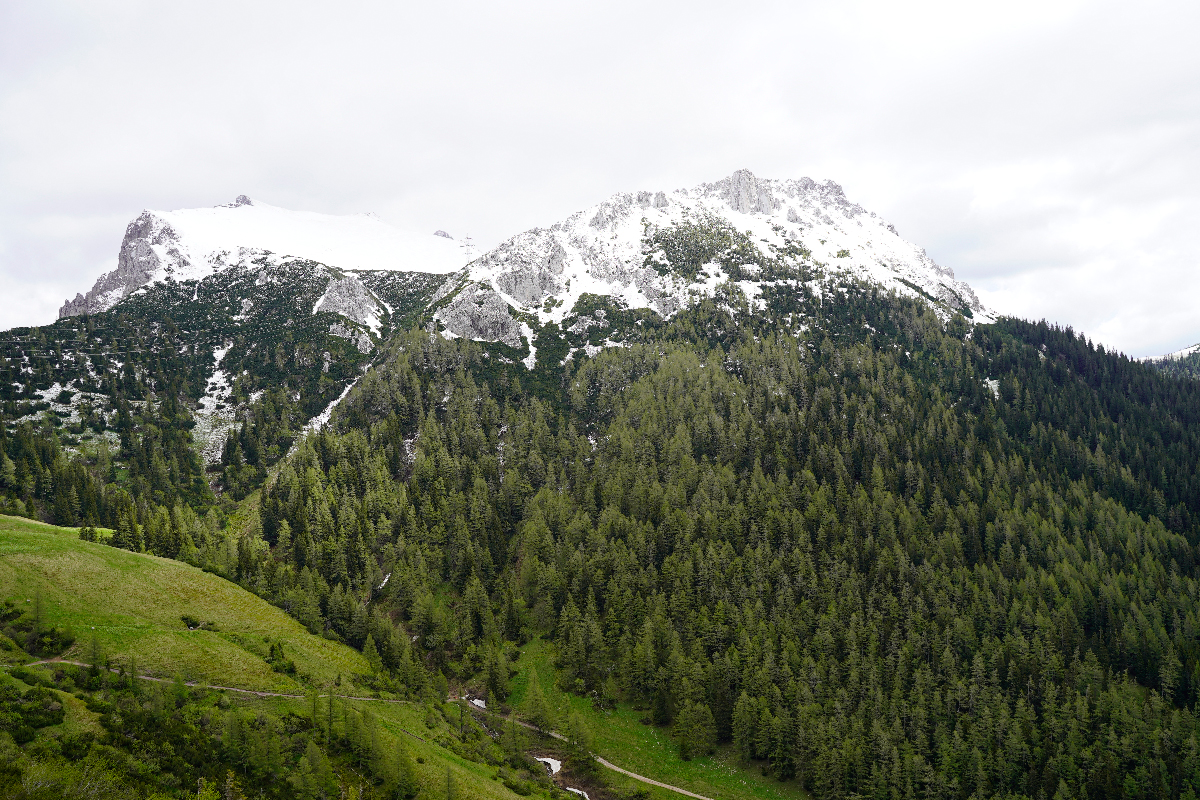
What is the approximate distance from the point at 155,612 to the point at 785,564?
122 meters

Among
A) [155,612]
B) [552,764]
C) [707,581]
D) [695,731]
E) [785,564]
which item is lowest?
[552,764]

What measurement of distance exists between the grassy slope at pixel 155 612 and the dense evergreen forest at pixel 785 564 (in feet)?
39.3

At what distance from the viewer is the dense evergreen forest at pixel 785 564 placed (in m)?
93.2

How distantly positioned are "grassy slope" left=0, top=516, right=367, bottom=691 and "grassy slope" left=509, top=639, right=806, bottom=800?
41093mm

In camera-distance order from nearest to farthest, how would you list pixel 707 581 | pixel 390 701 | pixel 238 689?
pixel 238 689
pixel 390 701
pixel 707 581

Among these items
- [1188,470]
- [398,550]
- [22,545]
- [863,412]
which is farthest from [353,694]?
[1188,470]

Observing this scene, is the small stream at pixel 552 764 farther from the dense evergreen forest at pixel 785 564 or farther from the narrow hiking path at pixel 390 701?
the dense evergreen forest at pixel 785 564

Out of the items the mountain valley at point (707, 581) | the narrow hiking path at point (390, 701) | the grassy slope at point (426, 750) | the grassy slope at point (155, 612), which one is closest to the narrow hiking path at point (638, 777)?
the narrow hiking path at point (390, 701)

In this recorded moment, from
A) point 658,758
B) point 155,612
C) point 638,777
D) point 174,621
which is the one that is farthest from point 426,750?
point 155,612

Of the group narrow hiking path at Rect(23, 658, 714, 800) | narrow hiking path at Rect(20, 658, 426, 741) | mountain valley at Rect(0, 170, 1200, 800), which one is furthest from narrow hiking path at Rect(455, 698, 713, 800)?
narrow hiking path at Rect(20, 658, 426, 741)

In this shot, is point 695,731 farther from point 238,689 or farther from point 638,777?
point 238,689

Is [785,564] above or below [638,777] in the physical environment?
above

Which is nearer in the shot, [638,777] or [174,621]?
[174,621]

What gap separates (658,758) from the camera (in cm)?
9650
